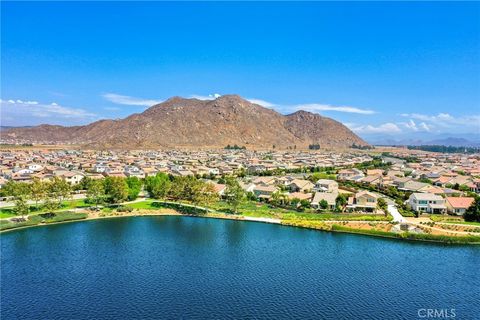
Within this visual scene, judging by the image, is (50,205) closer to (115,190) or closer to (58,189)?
(58,189)

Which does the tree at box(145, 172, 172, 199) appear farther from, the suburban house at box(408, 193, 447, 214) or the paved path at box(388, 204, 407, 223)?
the suburban house at box(408, 193, 447, 214)

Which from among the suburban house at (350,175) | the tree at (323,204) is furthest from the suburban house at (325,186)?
the suburban house at (350,175)

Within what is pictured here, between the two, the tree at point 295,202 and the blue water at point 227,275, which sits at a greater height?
the tree at point 295,202

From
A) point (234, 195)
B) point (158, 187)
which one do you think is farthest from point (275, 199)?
point (158, 187)

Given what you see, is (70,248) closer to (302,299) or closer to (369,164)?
(302,299)

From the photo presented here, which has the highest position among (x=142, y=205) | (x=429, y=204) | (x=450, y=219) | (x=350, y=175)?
(x=350, y=175)

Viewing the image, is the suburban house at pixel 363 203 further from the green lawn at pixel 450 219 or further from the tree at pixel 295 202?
the green lawn at pixel 450 219
